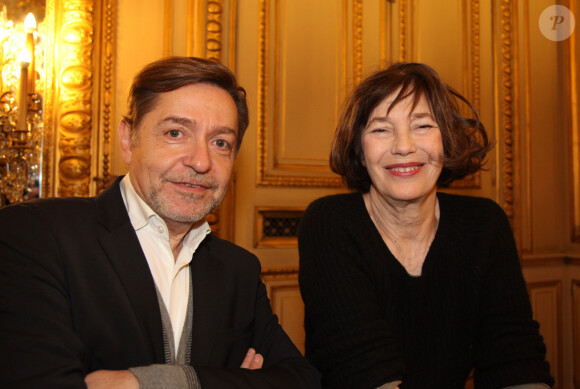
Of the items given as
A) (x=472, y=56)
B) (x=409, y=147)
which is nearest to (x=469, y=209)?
(x=409, y=147)

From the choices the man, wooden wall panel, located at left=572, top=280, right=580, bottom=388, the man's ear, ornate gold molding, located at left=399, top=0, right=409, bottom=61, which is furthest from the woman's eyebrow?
wooden wall panel, located at left=572, top=280, right=580, bottom=388

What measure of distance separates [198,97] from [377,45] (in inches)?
86.2

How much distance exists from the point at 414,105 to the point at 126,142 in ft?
2.96

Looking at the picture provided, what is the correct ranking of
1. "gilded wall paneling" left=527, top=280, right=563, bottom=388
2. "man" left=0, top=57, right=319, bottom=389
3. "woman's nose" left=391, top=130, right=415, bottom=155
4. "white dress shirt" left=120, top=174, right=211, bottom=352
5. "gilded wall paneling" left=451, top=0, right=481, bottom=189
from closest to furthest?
"man" left=0, top=57, right=319, bottom=389 < "white dress shirt" left=120, top=174, right=211, bottom=352 < "woman's nose" left=391, top=130, right=415, bottom=155 < "gilded wall paneling" left=451, top=0, right=481, bottom=189 < "gilded wall paneling" left=527, top=280, right=563, bottom=388

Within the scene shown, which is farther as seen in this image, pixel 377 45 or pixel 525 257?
A: pixel 525 257

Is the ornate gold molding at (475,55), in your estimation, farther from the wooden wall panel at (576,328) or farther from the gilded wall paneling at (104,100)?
the gilded wall paneling at (104,100)

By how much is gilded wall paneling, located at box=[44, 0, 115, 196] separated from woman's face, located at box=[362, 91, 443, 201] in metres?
1.46

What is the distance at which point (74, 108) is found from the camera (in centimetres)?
241

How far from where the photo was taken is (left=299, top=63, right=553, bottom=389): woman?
61.1 inches

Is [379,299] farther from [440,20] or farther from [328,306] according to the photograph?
[440,20]

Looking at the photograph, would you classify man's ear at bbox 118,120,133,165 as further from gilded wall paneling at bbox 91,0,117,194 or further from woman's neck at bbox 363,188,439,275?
gilded wall paneling at bbox 91,0,117,194

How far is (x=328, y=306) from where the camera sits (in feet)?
5.04

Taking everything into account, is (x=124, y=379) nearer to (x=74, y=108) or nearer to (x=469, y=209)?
(x=469, y=209)

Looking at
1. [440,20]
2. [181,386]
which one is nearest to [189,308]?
[181,386]
